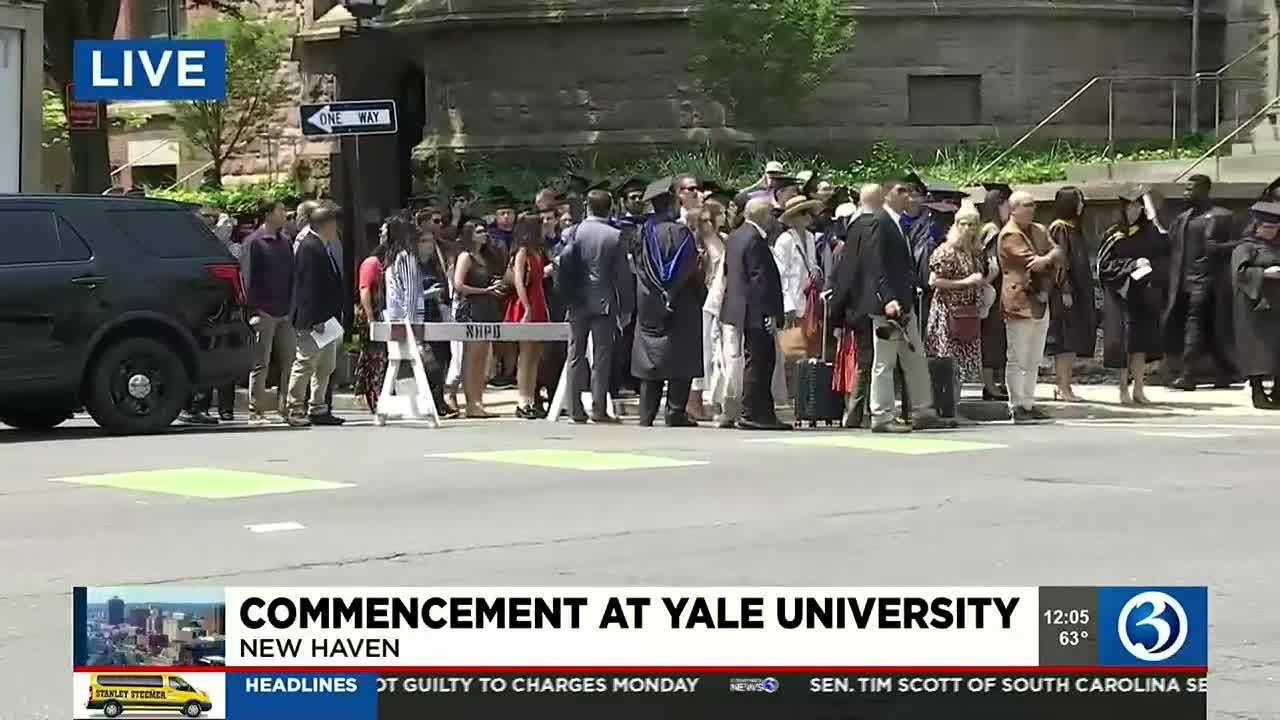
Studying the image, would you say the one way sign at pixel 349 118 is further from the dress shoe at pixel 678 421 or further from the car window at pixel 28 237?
the dress shoe at pixel 678 421

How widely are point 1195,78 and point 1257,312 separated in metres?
12.6

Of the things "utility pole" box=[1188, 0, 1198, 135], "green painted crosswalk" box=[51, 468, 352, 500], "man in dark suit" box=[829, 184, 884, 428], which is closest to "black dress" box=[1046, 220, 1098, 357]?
"man in dark suit" box=[829, 184, 884, 428]

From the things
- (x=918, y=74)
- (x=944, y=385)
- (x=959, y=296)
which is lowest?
(x=944, y=385)

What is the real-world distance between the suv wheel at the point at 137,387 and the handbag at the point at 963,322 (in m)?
6.07

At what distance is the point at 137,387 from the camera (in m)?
17.2

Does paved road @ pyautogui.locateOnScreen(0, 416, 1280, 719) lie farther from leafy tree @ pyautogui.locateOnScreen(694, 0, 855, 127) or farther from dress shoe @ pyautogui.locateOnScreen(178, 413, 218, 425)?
leafy tree @ pyautogui.locateOnScreen(694, 0, 855, 127)

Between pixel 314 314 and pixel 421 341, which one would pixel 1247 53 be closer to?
pixel 421 341

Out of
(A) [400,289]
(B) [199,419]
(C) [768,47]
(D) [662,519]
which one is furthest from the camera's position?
(C) [768,47]

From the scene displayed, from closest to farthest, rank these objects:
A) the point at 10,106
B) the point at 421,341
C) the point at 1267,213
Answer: the point at 421,341 → the point at 1267,213 → the point at 10,106

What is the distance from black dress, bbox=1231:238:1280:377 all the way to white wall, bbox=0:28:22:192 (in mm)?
13065

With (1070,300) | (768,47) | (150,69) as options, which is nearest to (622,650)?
(1070,300)

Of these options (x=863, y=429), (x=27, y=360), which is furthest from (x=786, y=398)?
(x=27, y=360)

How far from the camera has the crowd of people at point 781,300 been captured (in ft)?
57.9

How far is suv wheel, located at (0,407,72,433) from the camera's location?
1800 cm
